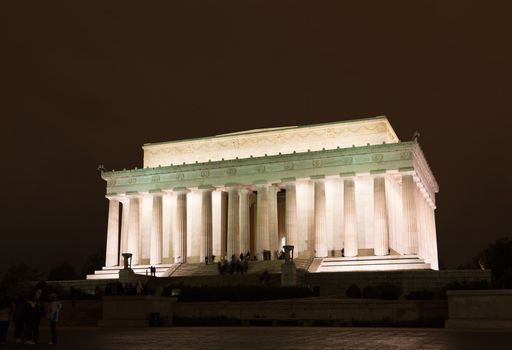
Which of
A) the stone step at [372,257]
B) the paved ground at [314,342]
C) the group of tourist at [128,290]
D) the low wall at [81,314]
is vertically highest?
the stone step at [372,257]

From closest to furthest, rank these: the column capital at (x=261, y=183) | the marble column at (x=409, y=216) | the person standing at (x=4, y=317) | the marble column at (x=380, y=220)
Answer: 1. the person standing at (x=4, y=317)
2. the marble column at (x=380, y=220)
3. the marble column at (x=409, y=216)
4. the column capital at (x=261, y=183)

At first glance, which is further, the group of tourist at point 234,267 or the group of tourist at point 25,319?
the group of tourist at point 234,267

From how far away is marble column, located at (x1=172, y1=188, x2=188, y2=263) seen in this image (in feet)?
220

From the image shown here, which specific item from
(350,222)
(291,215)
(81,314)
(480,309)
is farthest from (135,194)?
(480,309)

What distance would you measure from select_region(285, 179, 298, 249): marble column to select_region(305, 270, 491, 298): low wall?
43.0 ft

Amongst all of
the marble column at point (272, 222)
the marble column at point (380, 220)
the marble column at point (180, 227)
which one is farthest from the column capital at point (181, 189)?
the marble column at point (380, 220)

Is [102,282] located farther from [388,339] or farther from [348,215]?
[388,339]

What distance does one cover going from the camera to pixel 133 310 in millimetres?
32469

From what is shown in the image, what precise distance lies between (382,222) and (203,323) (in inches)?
1190

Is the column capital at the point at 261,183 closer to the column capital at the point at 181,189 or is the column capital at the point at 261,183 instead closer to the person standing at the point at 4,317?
the column capital at the point at 181,189

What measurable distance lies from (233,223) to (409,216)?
58.1 ft

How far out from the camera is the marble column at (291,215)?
206 ft

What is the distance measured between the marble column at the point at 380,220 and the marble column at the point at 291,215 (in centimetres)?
814

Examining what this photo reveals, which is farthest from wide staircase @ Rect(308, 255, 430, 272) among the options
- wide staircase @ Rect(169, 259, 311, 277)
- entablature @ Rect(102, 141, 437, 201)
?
entablature @ Rect(102, 141, 437, 201)
